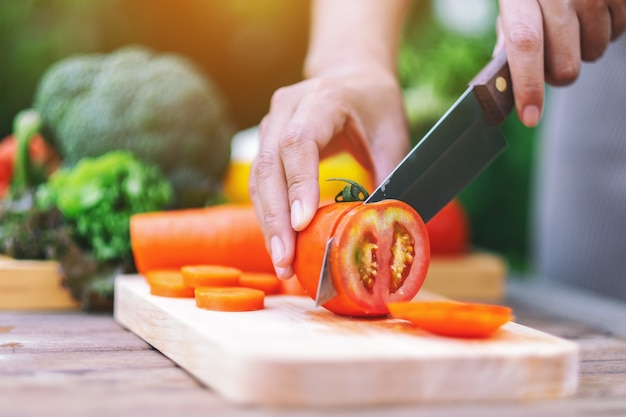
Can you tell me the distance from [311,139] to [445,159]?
308 mm

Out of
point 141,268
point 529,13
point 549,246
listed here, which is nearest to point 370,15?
point 529,13

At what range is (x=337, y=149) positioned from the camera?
1987 mm

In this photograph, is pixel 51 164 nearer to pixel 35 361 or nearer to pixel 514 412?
pixel 35 361

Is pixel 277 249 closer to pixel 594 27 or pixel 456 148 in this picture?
pixel 456 148

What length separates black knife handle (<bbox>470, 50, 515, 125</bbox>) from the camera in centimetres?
175

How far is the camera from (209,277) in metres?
1.79

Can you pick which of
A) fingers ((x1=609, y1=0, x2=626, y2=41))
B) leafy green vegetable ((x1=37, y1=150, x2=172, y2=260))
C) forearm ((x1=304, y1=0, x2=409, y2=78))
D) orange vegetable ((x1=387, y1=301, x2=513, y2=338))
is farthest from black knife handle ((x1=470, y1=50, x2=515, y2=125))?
leafy green vegetable ((x1=37, y1=150, x2=172, y2=260))

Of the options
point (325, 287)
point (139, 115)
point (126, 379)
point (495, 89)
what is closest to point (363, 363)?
point (325, 287)

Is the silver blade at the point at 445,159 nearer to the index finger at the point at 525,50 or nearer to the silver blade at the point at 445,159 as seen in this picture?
the silver blade at the point at 445,159

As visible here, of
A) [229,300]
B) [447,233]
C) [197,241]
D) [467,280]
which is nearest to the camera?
[229,300]

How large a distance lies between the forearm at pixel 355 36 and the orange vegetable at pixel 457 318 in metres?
0.85

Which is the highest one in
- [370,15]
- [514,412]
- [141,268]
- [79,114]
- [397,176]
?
[370,15]

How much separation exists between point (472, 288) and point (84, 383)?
1568mm

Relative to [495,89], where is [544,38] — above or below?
above
